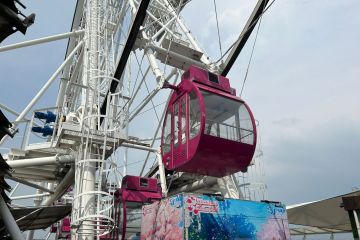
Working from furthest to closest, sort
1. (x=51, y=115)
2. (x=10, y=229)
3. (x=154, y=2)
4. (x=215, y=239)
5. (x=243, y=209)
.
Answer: (x=154, y=2)
(x=51, y=115)
(x=243, y=209)
(x=215, y=239)
(x=10, y=229)

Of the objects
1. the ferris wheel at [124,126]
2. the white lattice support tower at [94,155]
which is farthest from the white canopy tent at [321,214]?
the white lattice support tower at [94,155]

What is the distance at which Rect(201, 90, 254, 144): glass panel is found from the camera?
860 centimetres

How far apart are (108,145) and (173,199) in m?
4.32

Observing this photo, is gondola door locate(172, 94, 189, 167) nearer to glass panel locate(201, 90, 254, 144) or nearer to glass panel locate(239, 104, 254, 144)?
glass panel locate(201, 90, 254, 144)

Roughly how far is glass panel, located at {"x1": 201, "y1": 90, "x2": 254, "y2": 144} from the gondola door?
2.00 feet

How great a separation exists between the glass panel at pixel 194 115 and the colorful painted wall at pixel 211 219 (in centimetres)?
180

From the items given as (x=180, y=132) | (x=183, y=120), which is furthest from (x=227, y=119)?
(x=180, y=132)

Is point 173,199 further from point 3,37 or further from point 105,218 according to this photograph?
point 3,37

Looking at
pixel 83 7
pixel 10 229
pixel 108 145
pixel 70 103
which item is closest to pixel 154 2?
pixel 83 7

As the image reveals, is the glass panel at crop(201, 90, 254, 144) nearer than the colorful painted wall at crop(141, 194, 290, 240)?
No

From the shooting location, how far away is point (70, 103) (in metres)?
20.9

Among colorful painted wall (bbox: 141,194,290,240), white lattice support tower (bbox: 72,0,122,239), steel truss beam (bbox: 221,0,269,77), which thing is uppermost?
steel truss beam (bbox: 221,0,269,77)

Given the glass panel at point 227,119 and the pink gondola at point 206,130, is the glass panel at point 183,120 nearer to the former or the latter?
the pink gondola at point 206,130

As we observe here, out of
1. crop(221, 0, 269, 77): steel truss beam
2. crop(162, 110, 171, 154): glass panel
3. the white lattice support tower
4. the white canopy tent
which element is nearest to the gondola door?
crop(162, 110, 171, 154): glass panel
